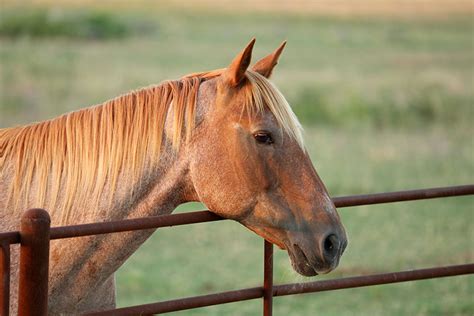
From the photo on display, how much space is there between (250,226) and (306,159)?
1.17 ft

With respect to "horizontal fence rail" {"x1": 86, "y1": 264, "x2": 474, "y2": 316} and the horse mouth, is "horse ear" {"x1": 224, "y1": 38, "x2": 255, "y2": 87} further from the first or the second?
"horizontal fence rail" {"x1": 86, "y1": 264, "x2": 474, "y2": 316}

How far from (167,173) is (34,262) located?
718 millimetres

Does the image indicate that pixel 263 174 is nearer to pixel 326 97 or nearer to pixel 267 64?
pixel 267 64

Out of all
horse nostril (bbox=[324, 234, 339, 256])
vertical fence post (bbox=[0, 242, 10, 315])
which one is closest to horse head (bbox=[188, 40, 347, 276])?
horse nostril (bbox=[324, 234, 339, 256])

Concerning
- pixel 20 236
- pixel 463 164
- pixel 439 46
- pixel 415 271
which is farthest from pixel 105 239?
pixel 439 46

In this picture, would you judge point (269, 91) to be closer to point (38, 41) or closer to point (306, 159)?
point (306, 159)

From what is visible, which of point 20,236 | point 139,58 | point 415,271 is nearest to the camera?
point 20,236

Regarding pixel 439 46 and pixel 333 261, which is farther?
pixel 439 46

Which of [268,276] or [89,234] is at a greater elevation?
[89,234]

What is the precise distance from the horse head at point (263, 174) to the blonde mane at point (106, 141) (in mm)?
21

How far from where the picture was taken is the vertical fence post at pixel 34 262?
10.3ft

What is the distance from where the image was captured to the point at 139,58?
23.7m

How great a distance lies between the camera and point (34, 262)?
3.18 meters

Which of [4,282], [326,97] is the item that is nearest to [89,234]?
[4,282]
